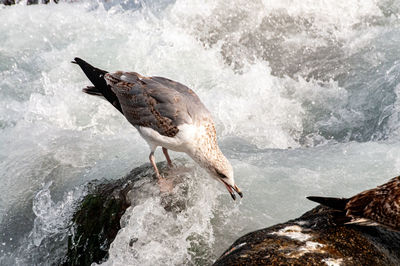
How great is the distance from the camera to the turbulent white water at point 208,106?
380 cm

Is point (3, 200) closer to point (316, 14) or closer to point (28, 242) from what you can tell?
point (28, 242)

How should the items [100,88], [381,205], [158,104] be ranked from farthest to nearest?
[100,88] < [158,104] < [381,205]

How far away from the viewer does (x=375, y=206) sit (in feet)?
7.95

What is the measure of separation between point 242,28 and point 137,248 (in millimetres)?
5972

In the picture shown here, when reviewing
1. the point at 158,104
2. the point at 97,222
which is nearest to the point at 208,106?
the point at 158,104

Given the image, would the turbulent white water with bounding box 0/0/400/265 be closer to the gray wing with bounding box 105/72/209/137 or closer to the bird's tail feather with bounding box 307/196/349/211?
the gray wing with bounding box 105/72/209/137

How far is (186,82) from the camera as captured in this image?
6918mm

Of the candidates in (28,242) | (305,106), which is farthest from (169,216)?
(305,106)

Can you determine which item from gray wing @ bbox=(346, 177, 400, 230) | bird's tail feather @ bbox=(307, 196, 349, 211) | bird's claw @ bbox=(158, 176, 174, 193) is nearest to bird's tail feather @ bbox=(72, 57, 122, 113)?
bird's claw @ bbox=(158, 176, 174, 193)

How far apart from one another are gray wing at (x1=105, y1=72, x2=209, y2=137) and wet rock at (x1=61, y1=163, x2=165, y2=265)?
0.52 m

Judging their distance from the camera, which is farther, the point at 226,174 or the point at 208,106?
the point at 208,106

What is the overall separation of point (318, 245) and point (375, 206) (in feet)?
1.34

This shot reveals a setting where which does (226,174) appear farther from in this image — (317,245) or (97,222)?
(317,245)

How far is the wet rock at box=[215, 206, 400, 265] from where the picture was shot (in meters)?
2.23
